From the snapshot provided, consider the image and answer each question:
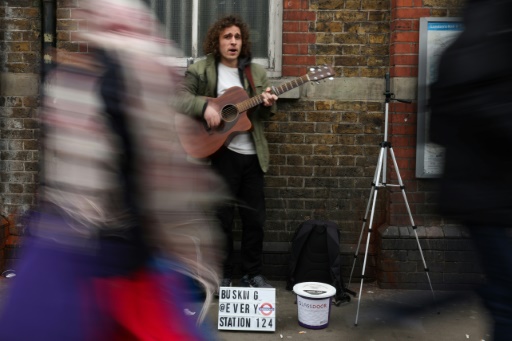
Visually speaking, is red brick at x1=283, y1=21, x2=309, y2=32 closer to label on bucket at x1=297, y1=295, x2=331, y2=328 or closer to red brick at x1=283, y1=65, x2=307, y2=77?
red brick at x1=283, y1=65, x2=307, y2=77

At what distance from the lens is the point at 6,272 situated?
245 inches

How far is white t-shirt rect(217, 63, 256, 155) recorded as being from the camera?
5.66m

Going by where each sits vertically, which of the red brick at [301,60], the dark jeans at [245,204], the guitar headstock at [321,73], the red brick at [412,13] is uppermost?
the red brick at [412,13]

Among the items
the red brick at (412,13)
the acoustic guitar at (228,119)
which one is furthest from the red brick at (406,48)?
the acoustic guitar at (228,119)

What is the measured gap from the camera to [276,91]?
5586 mm

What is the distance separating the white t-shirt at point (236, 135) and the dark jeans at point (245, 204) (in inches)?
1.9

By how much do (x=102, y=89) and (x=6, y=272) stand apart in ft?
15.3

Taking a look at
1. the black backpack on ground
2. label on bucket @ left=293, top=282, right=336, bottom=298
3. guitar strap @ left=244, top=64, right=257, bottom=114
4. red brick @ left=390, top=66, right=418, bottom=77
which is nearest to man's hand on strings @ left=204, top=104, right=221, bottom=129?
guitar strap @ left=244, top=64, right=257, bottom=114

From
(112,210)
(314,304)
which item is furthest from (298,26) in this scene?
(112,210)

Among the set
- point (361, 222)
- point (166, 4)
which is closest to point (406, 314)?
point (361, 222)

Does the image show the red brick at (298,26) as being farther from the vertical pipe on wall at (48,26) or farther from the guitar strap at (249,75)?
the vertical pipe on wall at (48,26)

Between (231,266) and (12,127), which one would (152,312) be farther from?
(12,127)

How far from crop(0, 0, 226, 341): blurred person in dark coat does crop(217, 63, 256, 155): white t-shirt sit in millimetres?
3355

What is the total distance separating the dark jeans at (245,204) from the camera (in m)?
5.65
